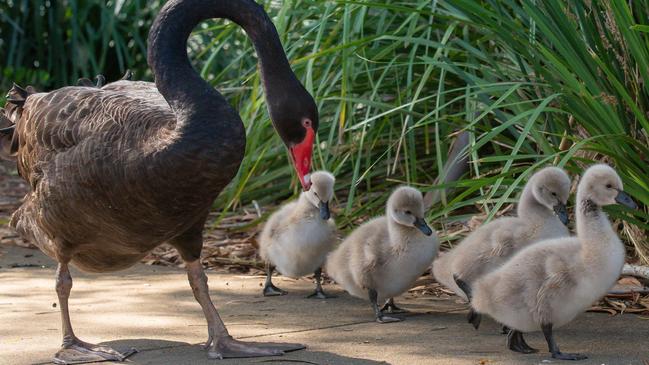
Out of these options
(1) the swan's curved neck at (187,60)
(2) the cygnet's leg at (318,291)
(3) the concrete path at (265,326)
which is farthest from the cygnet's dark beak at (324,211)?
(1) the swan's curved neck at (187,60)

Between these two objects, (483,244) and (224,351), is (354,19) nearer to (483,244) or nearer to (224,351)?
(483,244)

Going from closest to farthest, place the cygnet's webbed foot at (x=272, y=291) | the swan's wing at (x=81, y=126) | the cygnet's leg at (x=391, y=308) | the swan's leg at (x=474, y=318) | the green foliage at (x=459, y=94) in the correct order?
the swan's wing at (x=81, y=126) < the swan's leg at (x=474, y=318) < the green foliage at (x=459, y=94) < the cygnet's leg at (x=391, y=308) < the cygnet's webbed foot at (x=272, y=291)

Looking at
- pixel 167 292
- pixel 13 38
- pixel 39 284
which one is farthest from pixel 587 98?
pixel 13 38

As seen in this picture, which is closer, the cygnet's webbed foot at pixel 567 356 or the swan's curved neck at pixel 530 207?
the cygnet's webbed foot at pixel 567 356

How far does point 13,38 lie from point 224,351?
27.3 ft

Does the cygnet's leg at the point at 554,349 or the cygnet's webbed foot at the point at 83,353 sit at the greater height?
the cygnet's webbed foot at the point at 83,353

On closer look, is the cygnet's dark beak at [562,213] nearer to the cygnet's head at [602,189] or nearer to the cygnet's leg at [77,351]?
the cygnet's head at [602,189]

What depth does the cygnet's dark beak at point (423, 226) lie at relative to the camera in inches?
194

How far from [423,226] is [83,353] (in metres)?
1.63

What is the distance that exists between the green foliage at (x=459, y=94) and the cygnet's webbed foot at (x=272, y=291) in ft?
1.99

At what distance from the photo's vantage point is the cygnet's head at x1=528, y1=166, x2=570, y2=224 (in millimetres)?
4633

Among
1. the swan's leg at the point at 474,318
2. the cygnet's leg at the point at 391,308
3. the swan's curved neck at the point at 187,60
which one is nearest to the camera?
the swan's curved neck at the point at 187,60

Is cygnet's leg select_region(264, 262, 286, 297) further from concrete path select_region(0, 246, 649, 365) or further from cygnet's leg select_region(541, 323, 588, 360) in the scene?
cygnet's leg select_region(541, 323, 588, 360)

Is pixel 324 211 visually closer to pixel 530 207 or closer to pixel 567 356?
pixel 530 207
